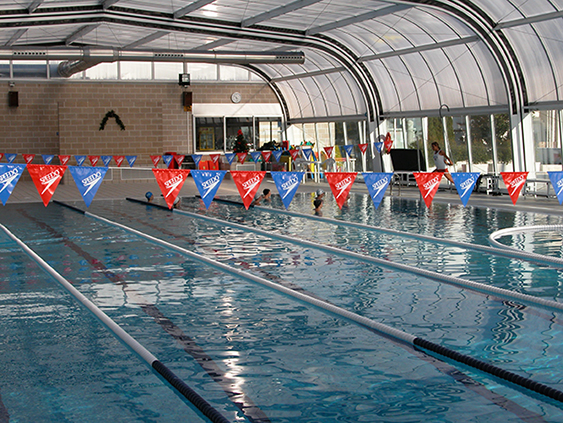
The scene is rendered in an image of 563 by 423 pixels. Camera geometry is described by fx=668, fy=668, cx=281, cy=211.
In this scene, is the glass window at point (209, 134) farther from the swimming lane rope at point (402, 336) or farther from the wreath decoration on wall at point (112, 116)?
the swimming lane rope at point (402, 336)

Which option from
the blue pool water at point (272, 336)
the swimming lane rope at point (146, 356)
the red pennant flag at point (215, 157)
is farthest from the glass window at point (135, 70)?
the swimming lane rope at point (146, 356)

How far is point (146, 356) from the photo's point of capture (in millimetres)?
4969

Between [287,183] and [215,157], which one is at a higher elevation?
[215,157]

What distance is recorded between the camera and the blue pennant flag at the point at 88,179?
12.3 m

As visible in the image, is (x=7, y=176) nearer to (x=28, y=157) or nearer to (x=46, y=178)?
(x=46, y=178)

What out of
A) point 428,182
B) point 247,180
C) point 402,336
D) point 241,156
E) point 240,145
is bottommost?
point 402,336

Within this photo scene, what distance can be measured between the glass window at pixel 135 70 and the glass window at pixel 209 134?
119 inches

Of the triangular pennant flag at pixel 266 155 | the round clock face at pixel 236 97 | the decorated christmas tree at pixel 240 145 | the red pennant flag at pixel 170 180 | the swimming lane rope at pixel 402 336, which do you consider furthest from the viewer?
the round clock face at pixel 236 97

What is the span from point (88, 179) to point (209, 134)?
18504 millimetres

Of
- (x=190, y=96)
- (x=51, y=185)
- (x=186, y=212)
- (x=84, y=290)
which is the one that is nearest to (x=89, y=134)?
(x=190, y=96)

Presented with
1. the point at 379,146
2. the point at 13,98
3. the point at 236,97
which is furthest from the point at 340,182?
the point at 13,98

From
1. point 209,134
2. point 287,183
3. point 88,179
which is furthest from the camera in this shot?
point 209,134

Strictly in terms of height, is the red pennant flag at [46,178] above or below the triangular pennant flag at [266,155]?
below

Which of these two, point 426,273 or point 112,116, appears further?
point 112,116
